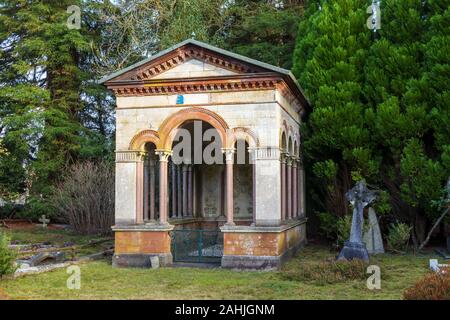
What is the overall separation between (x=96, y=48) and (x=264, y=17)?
1096cm

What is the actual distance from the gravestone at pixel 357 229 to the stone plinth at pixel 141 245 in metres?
5.05

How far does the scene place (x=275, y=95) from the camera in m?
14.4

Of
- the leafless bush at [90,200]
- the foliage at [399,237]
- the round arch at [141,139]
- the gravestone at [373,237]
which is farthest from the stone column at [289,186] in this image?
the leafless bush at [90,200]

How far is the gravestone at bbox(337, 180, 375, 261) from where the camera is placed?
14.3 m

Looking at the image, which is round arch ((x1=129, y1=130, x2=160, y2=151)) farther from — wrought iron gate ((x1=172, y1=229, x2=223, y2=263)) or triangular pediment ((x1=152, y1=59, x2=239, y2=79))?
wrought iron gate ((x1=172, y1=229, x2=223, y2=263))

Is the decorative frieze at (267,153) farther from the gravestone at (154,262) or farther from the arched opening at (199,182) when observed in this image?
the arched opening at (199,182)

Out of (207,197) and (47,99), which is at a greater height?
(47,99)

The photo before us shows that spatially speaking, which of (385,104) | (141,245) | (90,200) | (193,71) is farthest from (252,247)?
(90,200)

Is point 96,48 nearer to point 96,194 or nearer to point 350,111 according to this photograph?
point 96,194

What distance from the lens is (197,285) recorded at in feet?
38.4

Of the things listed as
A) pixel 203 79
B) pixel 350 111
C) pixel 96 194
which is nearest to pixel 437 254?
pixel 350 111

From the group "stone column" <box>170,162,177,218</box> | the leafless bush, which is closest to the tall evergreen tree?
the leafless bush

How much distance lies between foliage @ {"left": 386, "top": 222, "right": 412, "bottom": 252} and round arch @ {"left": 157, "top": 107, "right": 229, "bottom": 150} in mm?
7067
